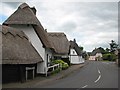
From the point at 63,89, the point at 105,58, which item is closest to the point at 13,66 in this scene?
the point at 63,89

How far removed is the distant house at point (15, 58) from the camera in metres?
21.4

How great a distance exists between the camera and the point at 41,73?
29.6 meters

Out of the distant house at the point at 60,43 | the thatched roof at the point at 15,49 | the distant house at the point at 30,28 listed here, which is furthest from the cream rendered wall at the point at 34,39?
the distant house at the point at 60,43

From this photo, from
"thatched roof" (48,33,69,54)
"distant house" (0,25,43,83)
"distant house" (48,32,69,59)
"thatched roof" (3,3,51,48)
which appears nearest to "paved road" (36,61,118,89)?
"distant house" (0,25,43,83)

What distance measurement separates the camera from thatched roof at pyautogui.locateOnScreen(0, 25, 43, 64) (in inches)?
834

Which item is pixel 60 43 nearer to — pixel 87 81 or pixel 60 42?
pixel 60 42

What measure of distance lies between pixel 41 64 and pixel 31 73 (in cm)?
508

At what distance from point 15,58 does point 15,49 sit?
162 centimetres

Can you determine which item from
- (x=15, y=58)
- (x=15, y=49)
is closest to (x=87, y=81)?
(x=15, y=58)

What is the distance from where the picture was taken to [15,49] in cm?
2295

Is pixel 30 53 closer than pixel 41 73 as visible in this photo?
Yes

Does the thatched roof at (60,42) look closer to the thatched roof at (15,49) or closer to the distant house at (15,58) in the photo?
the thatched roof at (15,49)

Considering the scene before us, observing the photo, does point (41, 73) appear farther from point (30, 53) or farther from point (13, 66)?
point (13, 66)

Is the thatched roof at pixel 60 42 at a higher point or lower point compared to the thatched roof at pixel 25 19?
lower
